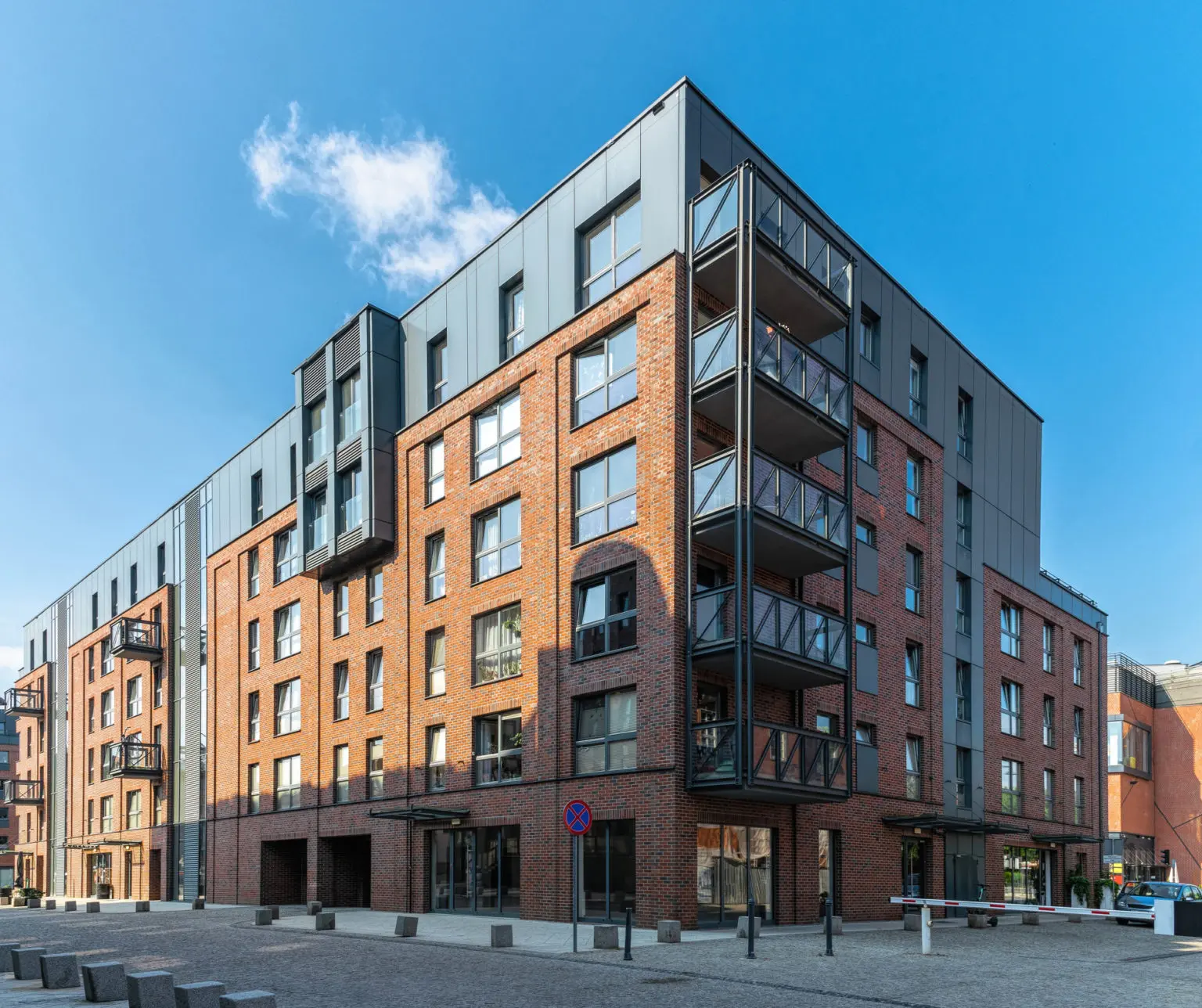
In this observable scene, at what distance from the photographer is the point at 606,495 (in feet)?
72.4

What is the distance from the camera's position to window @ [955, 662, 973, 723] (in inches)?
1199

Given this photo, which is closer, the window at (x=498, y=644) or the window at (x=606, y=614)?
the window at (x=606, y=614)

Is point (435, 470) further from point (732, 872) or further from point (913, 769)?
point (913, 769)

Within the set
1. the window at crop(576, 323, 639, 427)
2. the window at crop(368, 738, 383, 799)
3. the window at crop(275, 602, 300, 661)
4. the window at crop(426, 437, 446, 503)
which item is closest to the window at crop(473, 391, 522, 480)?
the window at crop(426, 437, 446, 503)

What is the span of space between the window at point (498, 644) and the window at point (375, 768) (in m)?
4.98

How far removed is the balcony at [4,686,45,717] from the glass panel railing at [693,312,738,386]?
47.5 m

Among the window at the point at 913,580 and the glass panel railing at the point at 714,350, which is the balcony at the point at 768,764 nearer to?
the glass panel railing at the point at 714,350

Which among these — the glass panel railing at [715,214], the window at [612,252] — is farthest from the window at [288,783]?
the glass panel railing at [715,214]

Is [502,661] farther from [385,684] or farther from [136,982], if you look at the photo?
[136,982]

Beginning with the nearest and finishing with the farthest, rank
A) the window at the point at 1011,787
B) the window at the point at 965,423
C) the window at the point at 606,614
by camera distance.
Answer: the window at the point at 606,614, the window at the point at 965,423, the window at the point at 1011,787

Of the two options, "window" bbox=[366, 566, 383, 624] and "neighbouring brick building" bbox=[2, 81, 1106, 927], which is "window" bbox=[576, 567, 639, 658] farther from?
"window" bbox=[366, 566, 383, 624]

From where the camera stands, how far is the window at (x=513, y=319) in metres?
25.5

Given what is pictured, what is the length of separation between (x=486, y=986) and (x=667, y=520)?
963 cm

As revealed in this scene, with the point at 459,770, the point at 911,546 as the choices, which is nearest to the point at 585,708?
the point at 459,770
